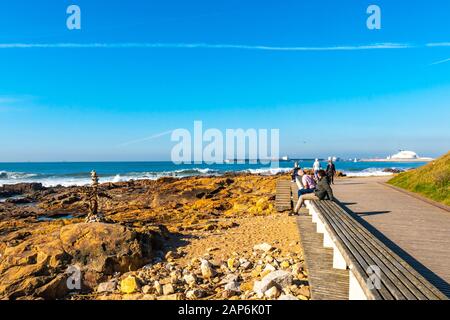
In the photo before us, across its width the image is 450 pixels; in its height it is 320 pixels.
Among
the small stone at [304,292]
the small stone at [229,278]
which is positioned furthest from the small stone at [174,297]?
the small stone at [304,292]

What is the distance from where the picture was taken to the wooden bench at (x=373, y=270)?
3346 mm

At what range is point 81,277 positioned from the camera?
8.03 meters

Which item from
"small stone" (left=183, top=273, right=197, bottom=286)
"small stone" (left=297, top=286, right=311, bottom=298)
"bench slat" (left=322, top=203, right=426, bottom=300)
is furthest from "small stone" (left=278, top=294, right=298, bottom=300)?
"small stone" (left=183, top=273, right=197, bottom=286)

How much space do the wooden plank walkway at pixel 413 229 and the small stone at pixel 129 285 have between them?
5.58 meters

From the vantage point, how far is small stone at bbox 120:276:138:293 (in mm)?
7359

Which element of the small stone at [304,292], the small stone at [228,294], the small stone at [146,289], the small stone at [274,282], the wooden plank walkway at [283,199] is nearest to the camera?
the small stone at [304,292]

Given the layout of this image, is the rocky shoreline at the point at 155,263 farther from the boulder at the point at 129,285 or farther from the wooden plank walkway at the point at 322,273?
the wooden plank walkway at the point at 322,273

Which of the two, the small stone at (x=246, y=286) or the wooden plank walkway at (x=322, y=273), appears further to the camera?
the small stone at (x=246, y=286)

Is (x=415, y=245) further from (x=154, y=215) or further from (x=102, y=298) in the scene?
(x=154, y=215)

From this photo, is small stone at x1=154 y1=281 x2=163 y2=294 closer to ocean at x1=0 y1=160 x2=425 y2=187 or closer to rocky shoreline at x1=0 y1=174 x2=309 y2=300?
rocky shoreline at x1=0 y1=174 x2=309 y2=300

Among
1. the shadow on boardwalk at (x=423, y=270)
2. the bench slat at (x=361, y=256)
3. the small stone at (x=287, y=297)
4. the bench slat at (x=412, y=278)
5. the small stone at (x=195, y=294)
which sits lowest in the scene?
the small stone at (x=195, y=294)

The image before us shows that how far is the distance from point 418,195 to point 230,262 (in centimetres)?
896

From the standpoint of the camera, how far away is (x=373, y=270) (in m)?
3.84
